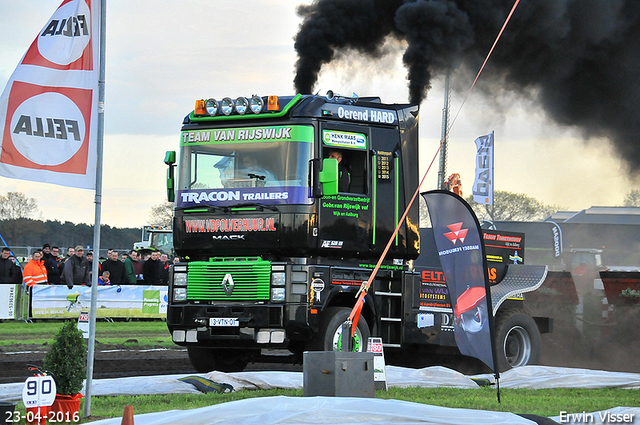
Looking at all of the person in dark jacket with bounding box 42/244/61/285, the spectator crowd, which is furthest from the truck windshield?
the person in dark jacket with bounding box 42/244/61/285

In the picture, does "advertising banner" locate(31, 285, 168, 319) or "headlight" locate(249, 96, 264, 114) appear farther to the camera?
"advertising banner" locate(31, 285, 168, 319)

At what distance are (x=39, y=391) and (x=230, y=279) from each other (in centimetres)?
424

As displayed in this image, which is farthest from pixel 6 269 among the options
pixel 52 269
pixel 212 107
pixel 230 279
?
pixel 230 279

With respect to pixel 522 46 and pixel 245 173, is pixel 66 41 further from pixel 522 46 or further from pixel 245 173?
pixel 522 46

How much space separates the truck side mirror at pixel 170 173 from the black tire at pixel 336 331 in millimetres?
2786

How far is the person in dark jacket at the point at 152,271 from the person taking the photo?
23.3 metres

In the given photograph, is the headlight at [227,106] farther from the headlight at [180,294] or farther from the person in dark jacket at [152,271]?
the person in dark jacket at [152,271]

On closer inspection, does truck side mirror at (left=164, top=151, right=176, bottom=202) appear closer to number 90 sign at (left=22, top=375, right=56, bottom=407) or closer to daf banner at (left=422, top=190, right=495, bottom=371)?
daf banner at (left=422, top=190, right=495, bottom=371)

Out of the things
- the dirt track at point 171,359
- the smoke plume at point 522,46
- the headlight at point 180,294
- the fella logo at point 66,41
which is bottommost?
the dirt track at point 171,359

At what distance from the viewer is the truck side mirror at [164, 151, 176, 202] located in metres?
11.7

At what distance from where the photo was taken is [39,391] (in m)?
6.82

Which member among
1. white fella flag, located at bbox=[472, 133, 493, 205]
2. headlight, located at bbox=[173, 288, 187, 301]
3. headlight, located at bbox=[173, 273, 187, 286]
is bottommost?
headlight, located at bbox=[173, 288, 187, 301]

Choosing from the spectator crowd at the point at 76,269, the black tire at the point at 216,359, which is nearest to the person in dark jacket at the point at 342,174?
the black tire at the point at 216,359

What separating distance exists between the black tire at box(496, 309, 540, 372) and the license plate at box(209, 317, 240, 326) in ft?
14.8
